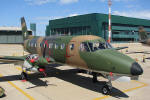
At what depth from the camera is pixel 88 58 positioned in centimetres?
1077

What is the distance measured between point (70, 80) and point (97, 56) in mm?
4994

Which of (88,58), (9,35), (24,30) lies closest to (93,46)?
(88,58)

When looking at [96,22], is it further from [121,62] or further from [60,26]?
[121,62]

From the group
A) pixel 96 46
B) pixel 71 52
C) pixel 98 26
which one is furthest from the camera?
pixel 98 26

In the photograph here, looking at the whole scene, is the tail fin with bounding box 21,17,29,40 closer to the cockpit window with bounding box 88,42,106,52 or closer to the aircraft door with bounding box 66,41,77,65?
the aircraft door with bounding box 66,41,77,65

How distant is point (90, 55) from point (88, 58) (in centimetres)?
27

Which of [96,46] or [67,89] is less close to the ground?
[96,46]

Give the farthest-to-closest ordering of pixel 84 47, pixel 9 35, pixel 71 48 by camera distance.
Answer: pixel 9 35 < pixel 71 48 < pixel 84 47

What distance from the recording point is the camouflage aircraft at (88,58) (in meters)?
9.38

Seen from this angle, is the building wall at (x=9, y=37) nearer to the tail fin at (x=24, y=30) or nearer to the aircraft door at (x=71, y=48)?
the tail fin at (x=24, y=30)

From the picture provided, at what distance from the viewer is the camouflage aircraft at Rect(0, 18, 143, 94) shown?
9.38 m

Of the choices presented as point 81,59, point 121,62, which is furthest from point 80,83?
point 121,62

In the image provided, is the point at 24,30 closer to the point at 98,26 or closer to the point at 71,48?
the point at 71,48

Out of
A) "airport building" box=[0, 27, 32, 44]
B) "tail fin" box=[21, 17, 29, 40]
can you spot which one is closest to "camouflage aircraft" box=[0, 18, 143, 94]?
"tail fin" box=[21, 17, 29, 40]
